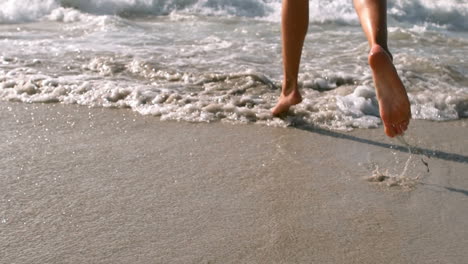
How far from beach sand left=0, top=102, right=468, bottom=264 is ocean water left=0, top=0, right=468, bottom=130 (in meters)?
0.25

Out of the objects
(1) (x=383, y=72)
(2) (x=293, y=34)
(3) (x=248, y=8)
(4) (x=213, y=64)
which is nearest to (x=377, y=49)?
(1) (x=383, y=72)

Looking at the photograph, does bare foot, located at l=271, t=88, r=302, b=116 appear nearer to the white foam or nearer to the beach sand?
the beach sand

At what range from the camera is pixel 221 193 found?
8.64 feet

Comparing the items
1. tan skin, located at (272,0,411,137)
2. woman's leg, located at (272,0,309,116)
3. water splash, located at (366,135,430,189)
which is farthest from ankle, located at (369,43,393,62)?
woman's leg, located at (272,0,309,116)

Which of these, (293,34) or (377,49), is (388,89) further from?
(293,34)

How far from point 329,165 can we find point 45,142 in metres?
1.24

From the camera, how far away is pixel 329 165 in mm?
2939

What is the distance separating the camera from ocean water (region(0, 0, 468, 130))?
373 cm

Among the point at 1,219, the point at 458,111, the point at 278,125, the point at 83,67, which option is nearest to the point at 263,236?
the point at 1,219

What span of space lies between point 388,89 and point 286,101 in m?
1.07

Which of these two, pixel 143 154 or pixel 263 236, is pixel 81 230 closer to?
pixel 263 236

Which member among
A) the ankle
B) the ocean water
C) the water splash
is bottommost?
the water splash

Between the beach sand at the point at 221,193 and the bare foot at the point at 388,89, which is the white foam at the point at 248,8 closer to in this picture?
the beach sand at the point at 221,193

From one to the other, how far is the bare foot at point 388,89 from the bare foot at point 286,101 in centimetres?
98
